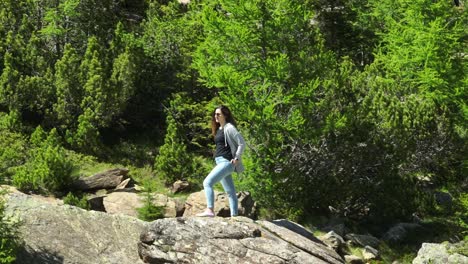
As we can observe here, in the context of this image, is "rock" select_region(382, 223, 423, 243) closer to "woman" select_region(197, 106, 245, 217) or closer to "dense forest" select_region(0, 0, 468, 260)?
"dense forest" select_region(0, 0, 468, 260)

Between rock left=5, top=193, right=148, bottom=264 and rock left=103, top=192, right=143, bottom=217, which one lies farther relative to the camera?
rock left=103, top=192, right=143, bottom=217

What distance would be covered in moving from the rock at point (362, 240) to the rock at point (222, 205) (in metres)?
2.73

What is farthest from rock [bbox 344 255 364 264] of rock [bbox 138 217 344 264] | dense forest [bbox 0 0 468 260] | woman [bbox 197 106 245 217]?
woman [bbox 197 106 245 217]

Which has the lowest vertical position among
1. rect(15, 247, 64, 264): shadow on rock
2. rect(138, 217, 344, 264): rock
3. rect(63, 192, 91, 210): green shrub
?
rect(63, 192, 91, 210): green shrub

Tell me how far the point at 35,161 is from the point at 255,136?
7100 millimetres

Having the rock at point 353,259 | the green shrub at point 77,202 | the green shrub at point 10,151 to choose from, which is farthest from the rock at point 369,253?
the green shrub at point 10,151

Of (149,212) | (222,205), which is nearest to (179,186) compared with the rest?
(149,212)

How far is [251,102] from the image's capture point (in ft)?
47.0

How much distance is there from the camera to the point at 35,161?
1659 centimetres

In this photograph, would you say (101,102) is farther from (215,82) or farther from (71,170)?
(215,82)

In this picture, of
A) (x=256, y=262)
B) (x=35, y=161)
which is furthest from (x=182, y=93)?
(x=256, y=262)

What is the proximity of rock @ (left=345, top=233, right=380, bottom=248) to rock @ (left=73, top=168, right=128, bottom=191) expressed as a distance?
7.55 metres

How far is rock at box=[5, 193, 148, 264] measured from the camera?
8.04 metres

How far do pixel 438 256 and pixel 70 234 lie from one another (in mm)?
7577
